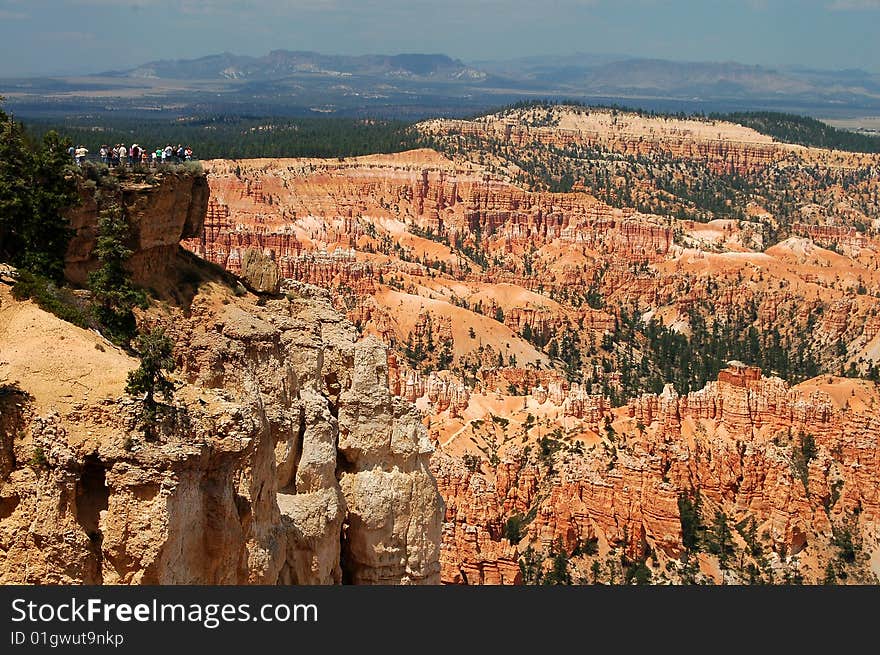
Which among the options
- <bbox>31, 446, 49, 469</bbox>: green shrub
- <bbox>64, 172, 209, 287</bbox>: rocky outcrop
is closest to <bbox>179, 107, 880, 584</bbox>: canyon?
<bbox>64, 172, 209, 287</bbox>: rocky outcrop

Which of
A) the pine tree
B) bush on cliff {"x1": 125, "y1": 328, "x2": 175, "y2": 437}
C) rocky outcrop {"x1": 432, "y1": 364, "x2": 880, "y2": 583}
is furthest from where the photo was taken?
rocky outcrop {"x1": 432, "y1": 364, "x2": 880, "y2": 583}

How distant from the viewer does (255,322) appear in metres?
21.8

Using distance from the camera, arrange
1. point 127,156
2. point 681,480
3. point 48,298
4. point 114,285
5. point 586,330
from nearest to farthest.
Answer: point 48,298
point 114,285
point 127,156
point 681,480
point 586,330

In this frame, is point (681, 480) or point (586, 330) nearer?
point (681, 480)

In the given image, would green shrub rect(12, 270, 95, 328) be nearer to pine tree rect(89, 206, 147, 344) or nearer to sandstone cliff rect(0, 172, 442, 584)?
sandstone cliff rect(0, 172, 442, 584)

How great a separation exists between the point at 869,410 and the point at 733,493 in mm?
12483

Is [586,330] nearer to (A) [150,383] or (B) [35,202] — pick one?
(B) [35,202]

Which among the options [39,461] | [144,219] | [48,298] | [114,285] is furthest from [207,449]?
[144,219]

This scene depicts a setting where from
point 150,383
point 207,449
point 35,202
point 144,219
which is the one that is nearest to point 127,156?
point 144,219

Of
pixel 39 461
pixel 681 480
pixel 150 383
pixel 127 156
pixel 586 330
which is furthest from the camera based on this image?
pixel 586 330

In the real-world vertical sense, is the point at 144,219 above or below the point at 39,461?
above

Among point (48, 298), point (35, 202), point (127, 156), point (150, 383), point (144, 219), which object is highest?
point (127, 156)

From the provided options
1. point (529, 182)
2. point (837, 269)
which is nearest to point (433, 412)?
point (837, 269)

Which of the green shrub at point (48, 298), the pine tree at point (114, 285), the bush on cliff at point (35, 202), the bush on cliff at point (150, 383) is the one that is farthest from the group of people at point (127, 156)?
the bush on cliff at point (150, 383)
